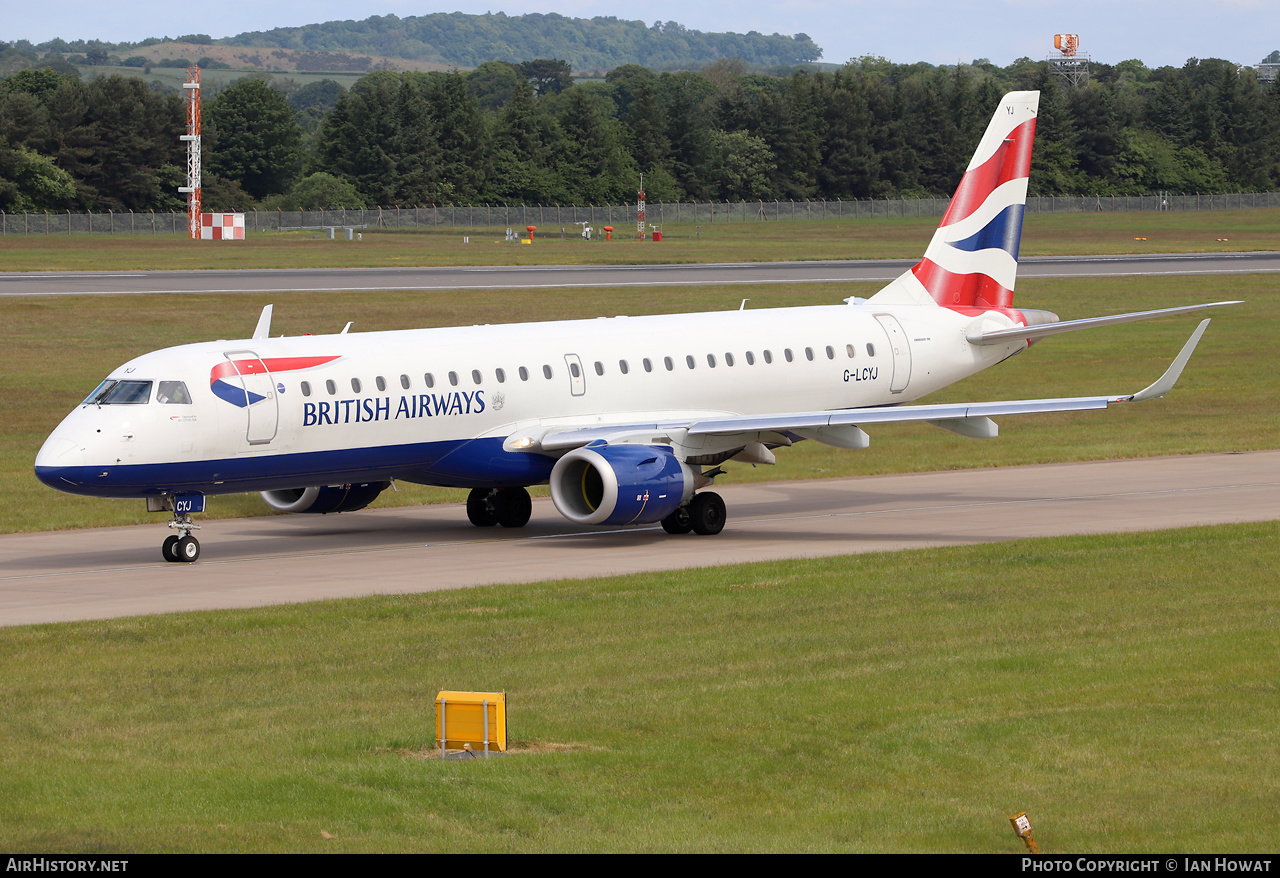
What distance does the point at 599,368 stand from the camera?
30.7 metres

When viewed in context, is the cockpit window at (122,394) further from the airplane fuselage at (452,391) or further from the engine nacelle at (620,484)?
the engine nacelle at (620,484)

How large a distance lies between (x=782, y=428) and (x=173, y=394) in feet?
33.5

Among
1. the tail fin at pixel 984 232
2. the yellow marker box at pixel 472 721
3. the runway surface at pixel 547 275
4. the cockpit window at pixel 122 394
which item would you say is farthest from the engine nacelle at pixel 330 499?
the runway surface at pixel 547 275

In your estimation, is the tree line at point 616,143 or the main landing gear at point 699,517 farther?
the tree line at point 616,143

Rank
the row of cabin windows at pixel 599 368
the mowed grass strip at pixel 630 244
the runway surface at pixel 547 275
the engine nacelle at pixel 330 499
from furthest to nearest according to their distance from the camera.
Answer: the mowed grass strip at pixel 630 244 < the runway surface at pixel 547 275 < the engine nacelle at pixel 330 499 < the row of cabin windows at pixel 599 368

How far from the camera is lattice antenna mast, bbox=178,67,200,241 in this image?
421 feet

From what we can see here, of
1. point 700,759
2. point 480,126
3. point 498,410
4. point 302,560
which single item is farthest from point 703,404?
point 480,126

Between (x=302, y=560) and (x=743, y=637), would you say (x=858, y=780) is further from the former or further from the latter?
(x=302, y=560)

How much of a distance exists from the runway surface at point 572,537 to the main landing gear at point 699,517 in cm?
20

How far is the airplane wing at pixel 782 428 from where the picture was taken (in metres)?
28.8

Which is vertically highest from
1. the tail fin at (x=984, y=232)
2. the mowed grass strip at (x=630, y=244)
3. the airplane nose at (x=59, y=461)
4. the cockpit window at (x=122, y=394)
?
the tail fin at (x=984, y=232)

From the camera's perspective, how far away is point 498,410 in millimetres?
29422

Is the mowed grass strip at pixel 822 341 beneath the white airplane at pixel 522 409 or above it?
beneath
